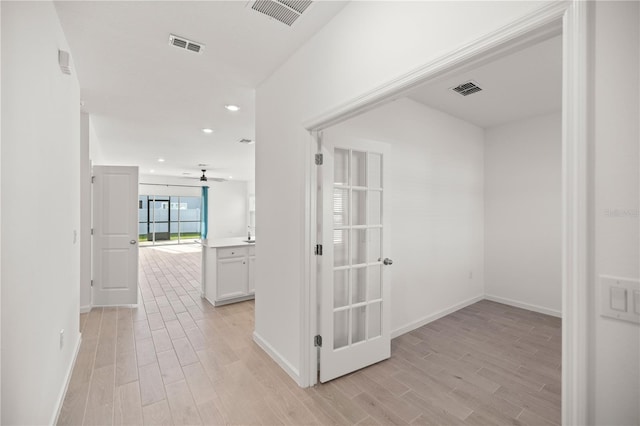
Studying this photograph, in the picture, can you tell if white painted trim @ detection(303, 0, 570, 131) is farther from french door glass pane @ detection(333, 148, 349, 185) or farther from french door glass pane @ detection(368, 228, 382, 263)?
french door glass pane @ detection(368, 228, 382, 263)

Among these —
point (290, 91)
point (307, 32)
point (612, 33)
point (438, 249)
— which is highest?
point (307, 32)

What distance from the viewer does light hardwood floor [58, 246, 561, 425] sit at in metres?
2.04

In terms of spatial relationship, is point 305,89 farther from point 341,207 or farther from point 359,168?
point 341,207

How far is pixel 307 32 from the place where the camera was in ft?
7.33

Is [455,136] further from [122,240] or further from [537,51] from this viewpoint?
→ [122,240]

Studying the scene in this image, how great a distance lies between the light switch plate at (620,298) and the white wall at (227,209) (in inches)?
482

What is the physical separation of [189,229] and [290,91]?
1167cm

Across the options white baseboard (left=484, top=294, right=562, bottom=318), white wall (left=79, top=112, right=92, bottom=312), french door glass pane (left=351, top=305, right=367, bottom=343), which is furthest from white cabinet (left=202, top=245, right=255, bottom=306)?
white baseboard (left=484, top=294, right=562, bottom=318)

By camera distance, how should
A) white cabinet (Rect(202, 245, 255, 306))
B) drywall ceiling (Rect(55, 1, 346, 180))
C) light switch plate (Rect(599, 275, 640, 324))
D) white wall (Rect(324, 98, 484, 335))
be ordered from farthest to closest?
white cabinet (Rect(202, 245, 255, 306)) → white wall (Rect(324, 98, 484, 335)) → drywall ceiling (Rect(55, 1, 346, 180)) → light switch plate (Rect(599, 275, 640, 324))

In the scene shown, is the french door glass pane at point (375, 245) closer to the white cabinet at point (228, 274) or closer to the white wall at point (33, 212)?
the white wall at point (33, 212)

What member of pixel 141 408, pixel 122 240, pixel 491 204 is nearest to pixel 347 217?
pixel 141 408

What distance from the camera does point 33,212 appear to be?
1559mm

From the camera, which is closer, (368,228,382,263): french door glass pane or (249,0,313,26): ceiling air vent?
(249,0,313,26): ceiling air vent

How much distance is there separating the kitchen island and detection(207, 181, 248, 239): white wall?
25.7 feet
